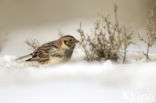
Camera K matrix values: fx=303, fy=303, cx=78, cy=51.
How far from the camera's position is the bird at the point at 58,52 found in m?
0.96

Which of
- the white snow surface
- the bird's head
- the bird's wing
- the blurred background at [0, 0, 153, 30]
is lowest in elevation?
the white snow surface

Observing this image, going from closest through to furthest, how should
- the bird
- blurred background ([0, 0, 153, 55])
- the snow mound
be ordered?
the snow mound → the bird → blurred background ([0, 0, 153, 55])

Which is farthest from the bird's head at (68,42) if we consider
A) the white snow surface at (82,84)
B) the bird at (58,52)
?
A: the white snow surface at (82,84)

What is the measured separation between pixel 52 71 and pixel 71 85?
0.21 ft

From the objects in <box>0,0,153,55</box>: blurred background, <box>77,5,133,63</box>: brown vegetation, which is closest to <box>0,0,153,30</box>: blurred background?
<box>0,0,153,55</box>: blurred background

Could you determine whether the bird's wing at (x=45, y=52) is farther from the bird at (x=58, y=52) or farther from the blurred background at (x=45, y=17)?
the blurred background at (x=45, y=17)

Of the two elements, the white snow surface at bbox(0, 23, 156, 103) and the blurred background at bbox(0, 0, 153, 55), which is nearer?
the white snow surface at bbox(0, 23, 156, 103)

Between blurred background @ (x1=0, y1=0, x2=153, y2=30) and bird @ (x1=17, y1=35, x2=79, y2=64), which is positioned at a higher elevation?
blurred background @ (x1=0, y1=0, x2=153, y2=30)

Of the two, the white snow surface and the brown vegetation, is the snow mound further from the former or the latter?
the brown vegetation

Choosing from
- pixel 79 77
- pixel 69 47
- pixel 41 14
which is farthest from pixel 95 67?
pixel 41 14

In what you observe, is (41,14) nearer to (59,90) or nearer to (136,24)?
(136,24)

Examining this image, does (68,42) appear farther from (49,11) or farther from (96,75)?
(49,11)

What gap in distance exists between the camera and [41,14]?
5.60ft

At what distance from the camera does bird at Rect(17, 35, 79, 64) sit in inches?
37.8
